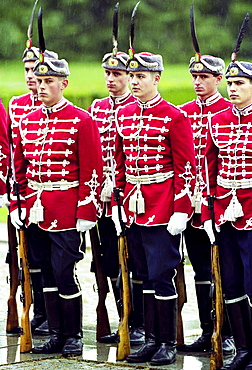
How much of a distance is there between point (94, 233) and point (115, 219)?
2.30 feet

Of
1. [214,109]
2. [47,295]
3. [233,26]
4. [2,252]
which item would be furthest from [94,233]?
[233,26]

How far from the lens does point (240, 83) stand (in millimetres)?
6680

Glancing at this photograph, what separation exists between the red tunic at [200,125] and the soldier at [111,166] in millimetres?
506

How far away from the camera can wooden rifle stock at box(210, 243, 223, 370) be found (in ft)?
21.6

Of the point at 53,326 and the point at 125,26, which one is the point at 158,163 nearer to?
the point at 53,326

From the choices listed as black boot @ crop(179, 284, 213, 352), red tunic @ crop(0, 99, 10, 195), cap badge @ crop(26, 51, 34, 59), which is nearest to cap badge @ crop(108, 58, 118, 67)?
cap badge @ crop(26, 51, 34, 59)

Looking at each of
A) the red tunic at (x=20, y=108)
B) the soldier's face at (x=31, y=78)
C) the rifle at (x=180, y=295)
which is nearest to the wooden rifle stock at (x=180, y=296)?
the rifle at (x=180, y=295)

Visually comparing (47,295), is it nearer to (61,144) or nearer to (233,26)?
(61,144)

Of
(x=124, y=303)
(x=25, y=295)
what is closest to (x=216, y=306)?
(x=124, y=303)

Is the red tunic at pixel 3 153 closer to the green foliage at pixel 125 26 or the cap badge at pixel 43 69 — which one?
the cap badge at pixel 43 69

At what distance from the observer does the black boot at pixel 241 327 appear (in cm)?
661

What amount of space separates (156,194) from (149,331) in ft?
2.81

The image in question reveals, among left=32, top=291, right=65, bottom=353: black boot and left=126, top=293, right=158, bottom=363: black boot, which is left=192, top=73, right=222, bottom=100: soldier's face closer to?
left=126, top=293, right=158, bottom=363: black boot

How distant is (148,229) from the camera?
6.93m
